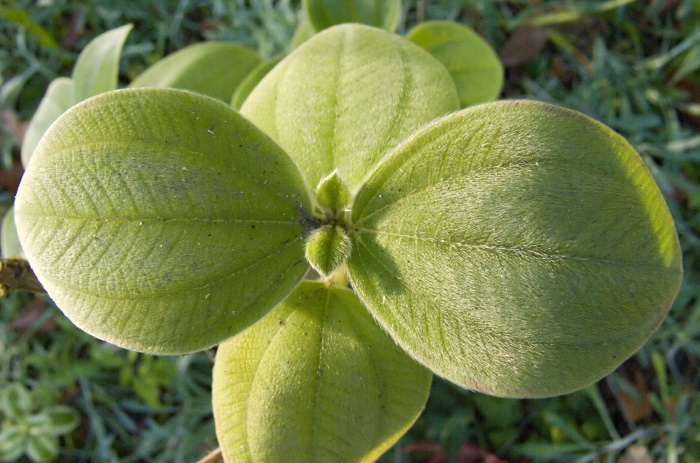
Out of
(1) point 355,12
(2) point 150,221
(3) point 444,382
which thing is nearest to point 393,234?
(2) point 150,221

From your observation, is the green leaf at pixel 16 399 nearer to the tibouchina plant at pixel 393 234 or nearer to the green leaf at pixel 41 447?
the green leaf at pixel 41 447

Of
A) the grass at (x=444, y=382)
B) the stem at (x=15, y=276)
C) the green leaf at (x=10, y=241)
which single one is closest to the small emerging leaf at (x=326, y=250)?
the stem at (x=15, y=276)

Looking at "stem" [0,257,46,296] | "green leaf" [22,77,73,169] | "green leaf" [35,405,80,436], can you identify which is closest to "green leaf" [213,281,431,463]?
"stem" [0,257,46,296]

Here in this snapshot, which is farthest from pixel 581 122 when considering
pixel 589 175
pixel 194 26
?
pixel 194 26

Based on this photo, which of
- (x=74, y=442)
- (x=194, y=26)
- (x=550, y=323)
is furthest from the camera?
(x=194, y=26)

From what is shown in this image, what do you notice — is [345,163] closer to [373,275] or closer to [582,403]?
[373,275]

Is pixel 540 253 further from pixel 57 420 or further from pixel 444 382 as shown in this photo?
pixel 57 420
